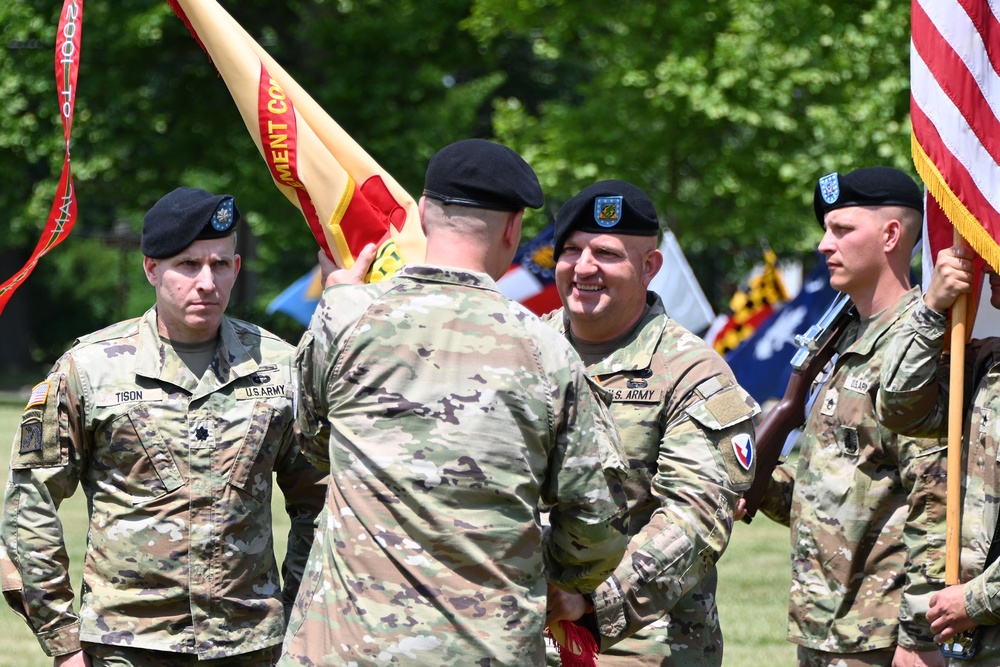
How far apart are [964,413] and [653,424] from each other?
102 cm

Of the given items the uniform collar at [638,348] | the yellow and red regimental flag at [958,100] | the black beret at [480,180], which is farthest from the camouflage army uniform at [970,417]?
the black beret at [480,180]

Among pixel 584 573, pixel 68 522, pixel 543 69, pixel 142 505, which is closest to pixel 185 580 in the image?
pixel 142 505

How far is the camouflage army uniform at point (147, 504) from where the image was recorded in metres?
4.56

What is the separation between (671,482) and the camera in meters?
4.20

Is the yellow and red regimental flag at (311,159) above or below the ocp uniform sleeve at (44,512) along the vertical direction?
above

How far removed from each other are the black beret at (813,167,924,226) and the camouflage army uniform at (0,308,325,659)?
229cm

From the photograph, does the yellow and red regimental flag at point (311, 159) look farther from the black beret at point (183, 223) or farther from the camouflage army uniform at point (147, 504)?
the camouflage army uniform at point (147, 504)

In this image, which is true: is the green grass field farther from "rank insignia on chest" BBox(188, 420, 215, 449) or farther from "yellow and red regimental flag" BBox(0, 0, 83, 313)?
"rank insignia on chest" BBox(188, 420, 215, 449)

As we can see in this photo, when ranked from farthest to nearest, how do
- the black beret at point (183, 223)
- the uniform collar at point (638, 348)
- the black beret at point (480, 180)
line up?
the black beret at point (183, 223) → the uniform collar at point (638, 348) → the black beret at point (480, 180)

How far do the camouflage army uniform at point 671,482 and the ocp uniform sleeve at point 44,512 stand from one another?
175cm

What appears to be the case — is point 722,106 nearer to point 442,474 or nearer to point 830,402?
point 830,402

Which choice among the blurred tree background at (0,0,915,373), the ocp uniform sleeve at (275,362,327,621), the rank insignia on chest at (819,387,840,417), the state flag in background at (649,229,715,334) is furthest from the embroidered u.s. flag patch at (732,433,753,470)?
the blurred tree background at (0,0,915,373)

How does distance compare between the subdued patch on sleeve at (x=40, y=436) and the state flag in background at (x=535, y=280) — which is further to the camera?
the state flag in background at (x=535, y=280)

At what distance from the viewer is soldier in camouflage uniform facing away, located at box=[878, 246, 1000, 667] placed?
13.5 feet
